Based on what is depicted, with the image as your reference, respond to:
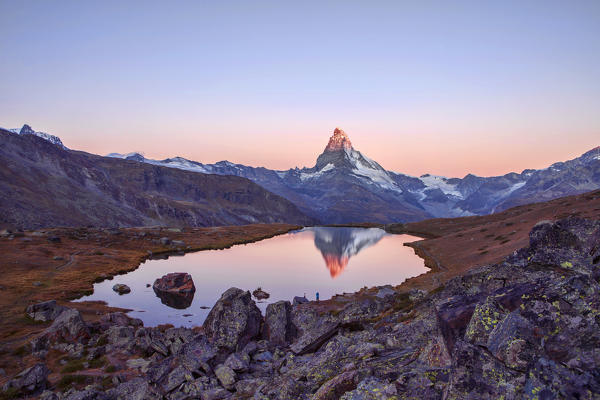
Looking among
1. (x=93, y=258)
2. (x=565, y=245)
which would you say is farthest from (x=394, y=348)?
(x=93, y=258)

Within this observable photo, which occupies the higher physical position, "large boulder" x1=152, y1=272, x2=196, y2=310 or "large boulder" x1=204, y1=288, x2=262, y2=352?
"large boulder" x1=204, y1=288, x2=262, y2=352

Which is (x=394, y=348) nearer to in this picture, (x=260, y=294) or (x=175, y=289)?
(x=260, y=294)

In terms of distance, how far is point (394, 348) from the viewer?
15148 mm

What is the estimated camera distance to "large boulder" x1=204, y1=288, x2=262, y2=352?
2536 centimetres

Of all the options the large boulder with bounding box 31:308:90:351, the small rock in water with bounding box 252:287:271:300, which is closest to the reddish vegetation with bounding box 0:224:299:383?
the large boulder with bounding box 31:308:90:351

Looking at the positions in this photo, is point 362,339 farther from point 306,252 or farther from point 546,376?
point 306,252

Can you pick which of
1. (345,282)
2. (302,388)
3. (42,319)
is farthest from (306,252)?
(302,388)

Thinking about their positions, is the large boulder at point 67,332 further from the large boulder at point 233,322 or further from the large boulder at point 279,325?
the large boulder at point 279,325

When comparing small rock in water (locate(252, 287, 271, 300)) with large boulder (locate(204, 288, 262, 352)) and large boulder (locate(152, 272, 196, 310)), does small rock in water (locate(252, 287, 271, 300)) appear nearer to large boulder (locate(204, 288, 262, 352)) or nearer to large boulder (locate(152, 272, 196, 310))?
large boulder (locate(152, 272, 196, 310))

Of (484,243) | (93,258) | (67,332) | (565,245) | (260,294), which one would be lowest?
(260,294)

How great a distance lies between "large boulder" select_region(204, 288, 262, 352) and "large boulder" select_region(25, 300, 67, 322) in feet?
96.6

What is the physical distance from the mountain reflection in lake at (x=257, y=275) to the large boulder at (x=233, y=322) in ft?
65.9

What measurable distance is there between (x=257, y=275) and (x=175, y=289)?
20.5 meters

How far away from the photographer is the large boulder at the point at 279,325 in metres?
27.3
